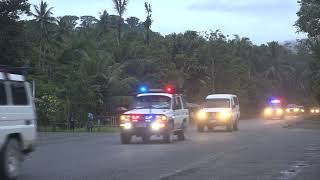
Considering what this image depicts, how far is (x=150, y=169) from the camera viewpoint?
1531 centimetres

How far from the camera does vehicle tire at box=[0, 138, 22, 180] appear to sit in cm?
1255

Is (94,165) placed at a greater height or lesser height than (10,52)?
lesser

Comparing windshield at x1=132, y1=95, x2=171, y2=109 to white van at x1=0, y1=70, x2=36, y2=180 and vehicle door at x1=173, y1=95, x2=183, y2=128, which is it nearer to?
vehicle door at x1=173, y1=95, x2=183, y2=128

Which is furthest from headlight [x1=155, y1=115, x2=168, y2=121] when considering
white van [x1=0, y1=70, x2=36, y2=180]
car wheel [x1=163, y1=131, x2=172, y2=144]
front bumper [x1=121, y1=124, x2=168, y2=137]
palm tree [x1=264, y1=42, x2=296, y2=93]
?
palm tree [x1=264, y1=42, x2=296, y2=93]

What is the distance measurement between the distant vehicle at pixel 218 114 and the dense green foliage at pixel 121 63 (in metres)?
12.9

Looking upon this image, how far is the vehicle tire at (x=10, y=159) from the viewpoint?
12.6 metres

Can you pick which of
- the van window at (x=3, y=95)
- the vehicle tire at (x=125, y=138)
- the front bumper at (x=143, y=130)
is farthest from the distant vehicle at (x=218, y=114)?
the van window at (x=3, y=95)

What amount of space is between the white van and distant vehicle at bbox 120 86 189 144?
1145 cm

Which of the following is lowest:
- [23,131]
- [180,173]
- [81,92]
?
[180,173]

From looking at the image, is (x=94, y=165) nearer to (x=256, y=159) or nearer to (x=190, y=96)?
(x=256, y=159)

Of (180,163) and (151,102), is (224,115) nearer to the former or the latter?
(151,102)

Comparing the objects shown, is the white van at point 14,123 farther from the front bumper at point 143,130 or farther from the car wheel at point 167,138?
the car wheel at point 167,138

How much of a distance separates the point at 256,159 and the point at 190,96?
57.3 meters

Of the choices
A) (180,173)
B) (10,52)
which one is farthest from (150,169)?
(10,52)
